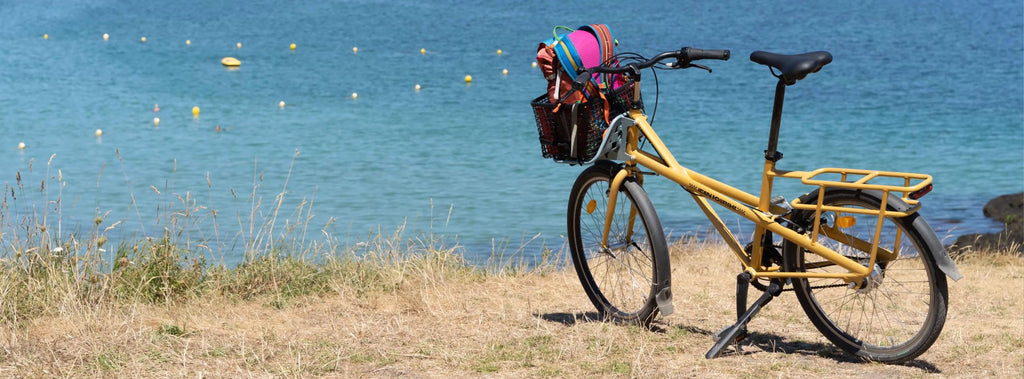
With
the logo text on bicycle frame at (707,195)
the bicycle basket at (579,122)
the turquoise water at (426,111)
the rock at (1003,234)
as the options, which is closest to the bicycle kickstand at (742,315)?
the logo text on bicycle frame at (707,195)

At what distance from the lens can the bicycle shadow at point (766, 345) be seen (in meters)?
4.46

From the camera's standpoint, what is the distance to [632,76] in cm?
462

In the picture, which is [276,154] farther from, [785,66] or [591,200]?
[785,66]

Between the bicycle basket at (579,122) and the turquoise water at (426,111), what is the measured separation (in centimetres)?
206

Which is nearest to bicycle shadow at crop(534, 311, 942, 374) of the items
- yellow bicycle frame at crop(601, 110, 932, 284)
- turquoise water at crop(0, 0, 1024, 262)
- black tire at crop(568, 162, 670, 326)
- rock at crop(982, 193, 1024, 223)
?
black tire at crop(568, 162, 670, 326)

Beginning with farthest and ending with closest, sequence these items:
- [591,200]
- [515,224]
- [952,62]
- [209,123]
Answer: [952,62], [209,123], [515,224], [591,200]

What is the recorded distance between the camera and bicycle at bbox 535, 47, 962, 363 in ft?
13.5

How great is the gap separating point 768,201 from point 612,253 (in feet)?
3.10

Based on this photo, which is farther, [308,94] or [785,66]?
[308,94]

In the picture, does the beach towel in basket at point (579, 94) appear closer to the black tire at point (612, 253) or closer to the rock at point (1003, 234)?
the black tire at point (612, 253)

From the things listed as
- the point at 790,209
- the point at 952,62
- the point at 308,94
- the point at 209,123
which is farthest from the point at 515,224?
the point at 952,62

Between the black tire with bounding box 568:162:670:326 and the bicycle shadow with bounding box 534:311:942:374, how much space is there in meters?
0.11

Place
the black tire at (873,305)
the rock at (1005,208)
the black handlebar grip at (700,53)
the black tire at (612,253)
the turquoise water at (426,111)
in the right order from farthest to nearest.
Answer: the turquoise water at (426,111), the rock at (1005,208), the black tire at (612,253), the black handlebar grip at (700,53), the black tire at (873,305)

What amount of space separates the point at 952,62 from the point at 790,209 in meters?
27.2
